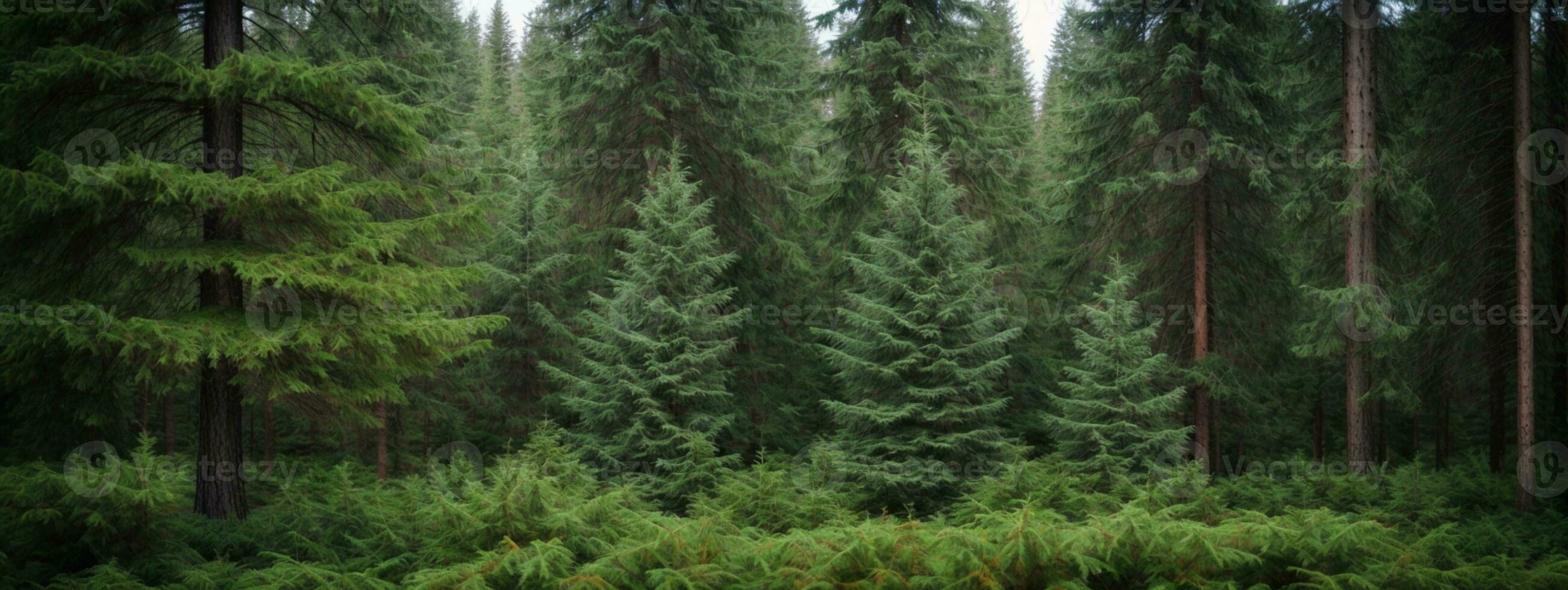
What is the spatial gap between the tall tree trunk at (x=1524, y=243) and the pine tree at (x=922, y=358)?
7900 mm

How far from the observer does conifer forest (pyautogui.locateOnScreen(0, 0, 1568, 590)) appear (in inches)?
288

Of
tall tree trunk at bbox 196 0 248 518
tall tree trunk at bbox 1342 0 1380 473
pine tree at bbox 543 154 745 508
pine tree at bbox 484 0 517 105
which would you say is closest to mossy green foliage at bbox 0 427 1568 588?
tall tree trunk at bbox 196 0 248 518

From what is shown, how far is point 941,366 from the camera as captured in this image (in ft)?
41.2

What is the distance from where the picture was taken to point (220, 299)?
30.8 ft

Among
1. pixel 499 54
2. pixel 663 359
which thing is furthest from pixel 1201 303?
pixel 499 54

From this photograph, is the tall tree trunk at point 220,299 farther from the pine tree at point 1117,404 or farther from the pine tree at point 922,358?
the pine tree at point 1117,404

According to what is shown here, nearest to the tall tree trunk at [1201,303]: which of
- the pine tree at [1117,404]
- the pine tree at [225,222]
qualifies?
the pine tree at [1117,404]

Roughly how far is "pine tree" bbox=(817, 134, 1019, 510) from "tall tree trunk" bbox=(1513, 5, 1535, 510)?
7900 millimetres

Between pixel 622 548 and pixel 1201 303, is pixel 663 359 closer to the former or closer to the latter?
pixel 622 548

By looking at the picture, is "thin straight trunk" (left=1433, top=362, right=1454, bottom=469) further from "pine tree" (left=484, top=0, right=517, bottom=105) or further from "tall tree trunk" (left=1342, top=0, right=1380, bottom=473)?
"pine tree" (left=484, top=0, right=517, bottom=105)

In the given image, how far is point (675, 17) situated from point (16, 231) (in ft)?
37.0

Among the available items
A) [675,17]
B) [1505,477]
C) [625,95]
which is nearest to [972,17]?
[675,17]

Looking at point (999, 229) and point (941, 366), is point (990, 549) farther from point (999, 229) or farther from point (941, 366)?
point (999, 229)

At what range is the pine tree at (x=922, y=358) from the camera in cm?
1240
